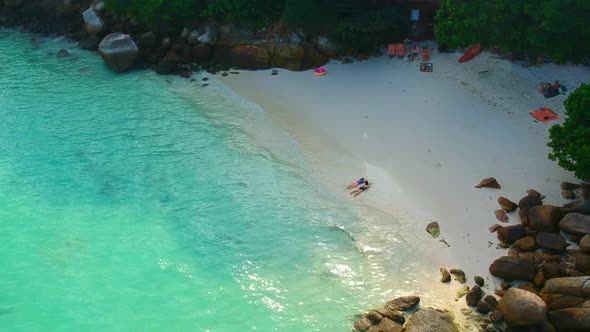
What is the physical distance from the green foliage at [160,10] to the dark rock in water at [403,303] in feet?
70.1

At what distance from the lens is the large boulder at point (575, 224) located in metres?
17.7

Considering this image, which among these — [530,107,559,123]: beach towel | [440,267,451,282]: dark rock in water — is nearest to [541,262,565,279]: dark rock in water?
Answer: [440,267,451,282]: dark rock in water

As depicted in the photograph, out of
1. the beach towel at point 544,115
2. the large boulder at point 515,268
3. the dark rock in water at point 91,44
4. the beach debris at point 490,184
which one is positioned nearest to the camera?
the large boulder at point 515,268

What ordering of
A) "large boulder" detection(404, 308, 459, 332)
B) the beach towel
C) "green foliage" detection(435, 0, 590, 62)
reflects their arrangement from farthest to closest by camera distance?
the beach towel
"green foliage" detection(435, 0, 590, 62)
"large boulder" detection(404, 308, 459, 332)

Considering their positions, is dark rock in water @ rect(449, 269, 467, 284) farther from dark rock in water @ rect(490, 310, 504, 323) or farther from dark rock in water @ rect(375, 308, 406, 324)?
dark rock in water @ rect(375, 308, 406, 324)

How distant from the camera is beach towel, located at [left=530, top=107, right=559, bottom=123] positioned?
2295cm

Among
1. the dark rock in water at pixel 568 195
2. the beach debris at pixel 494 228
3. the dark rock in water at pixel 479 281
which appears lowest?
the dark rock in water at pixel 479 281

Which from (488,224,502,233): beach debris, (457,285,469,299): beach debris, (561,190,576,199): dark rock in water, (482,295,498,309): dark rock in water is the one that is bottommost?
(457,285,469,299): beach debris

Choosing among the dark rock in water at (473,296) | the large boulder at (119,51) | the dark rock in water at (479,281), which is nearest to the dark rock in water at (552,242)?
the dark rock in water at (479,281)

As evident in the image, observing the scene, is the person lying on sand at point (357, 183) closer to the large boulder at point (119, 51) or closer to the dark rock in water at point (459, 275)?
the dark rock in water at point (459, 275)

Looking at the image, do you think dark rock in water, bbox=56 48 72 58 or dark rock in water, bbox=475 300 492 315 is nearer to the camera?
dark rock in water, bbox=475 300 492 315

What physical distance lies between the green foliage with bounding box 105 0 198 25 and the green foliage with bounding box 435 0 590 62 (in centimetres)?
1423

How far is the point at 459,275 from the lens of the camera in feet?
57.8

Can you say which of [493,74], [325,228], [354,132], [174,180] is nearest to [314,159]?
[354,132]
